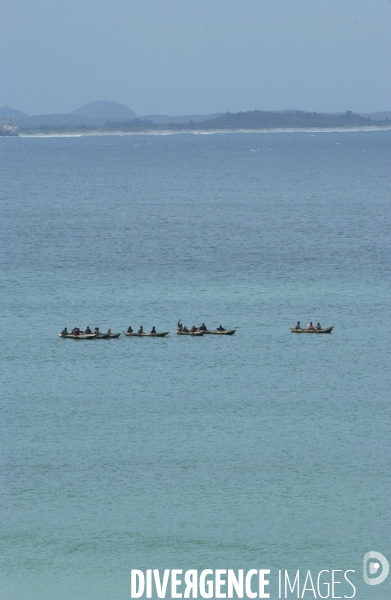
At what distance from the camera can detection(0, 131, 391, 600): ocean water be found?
55219mm

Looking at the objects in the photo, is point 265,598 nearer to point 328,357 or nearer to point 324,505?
point 324,505

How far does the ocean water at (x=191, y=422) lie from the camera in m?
55.2

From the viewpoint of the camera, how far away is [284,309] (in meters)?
102

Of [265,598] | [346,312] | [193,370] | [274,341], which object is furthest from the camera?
[346,312]

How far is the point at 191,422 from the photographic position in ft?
235

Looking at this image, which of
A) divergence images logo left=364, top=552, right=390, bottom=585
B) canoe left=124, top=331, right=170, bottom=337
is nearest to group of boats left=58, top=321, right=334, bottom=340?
canoe left=124, top=331, right=170, bottom=337

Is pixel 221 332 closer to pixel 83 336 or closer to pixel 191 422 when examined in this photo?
pixel 83 336

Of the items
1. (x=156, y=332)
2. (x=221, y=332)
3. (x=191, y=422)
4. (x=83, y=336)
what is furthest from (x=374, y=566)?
(x=83, y=336)

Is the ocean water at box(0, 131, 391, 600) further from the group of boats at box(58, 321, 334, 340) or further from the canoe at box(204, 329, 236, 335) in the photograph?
the group of boats at box(58, 321, 334, 340)

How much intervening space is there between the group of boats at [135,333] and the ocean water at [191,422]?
64 cm

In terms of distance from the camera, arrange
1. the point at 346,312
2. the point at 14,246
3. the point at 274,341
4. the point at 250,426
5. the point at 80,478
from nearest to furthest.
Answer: the point at 80,478, the point at 250,426, the point at 274,341, the point at 346,312, the point at 14,246

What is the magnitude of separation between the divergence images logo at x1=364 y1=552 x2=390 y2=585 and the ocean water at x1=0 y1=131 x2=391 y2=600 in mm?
367

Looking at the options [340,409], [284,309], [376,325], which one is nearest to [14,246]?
[284,309]

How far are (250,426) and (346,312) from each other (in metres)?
32.5
